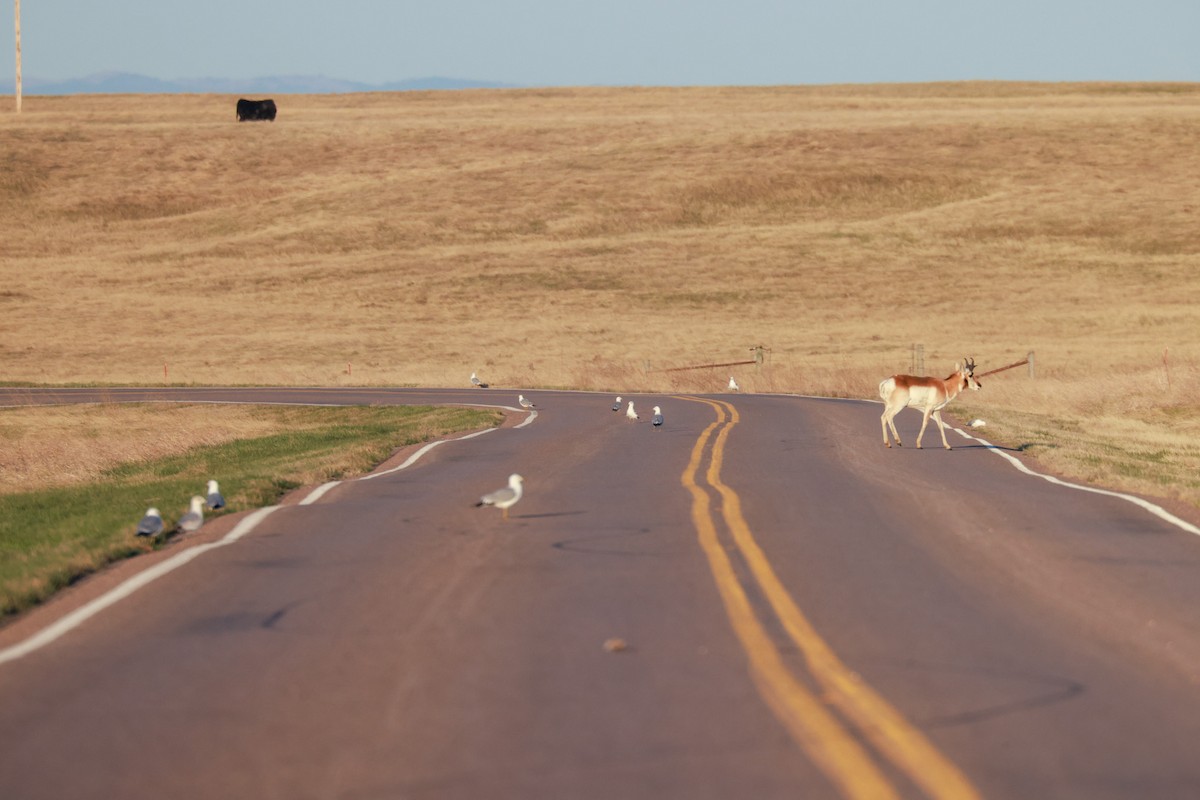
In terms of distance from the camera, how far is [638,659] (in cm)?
831

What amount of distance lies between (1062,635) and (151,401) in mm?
37227

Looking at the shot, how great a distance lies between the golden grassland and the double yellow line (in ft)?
47.5

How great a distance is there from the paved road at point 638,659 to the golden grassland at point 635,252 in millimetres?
11921

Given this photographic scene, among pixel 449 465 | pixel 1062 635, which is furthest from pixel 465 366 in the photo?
pixel 1062 635

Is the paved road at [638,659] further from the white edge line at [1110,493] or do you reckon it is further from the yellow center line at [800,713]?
the white edge line at [1110,493]

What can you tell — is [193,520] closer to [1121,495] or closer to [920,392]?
[1121,495]

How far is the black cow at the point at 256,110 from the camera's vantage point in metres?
115

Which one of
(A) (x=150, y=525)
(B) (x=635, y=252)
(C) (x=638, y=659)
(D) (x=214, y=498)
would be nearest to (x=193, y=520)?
(A) (x=150, y=525)

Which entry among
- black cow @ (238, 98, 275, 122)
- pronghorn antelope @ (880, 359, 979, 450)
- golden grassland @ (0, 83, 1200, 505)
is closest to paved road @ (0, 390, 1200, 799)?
pronghorn antelope @ (880, 359, 979, 450)

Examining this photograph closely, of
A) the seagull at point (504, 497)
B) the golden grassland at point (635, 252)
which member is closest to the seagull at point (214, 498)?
the seagull at point (504, 497)

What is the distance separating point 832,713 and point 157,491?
12.9m

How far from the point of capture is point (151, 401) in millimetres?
42938

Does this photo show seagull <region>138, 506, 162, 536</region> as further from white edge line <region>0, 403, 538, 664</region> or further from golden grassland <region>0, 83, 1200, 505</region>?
golden grassland <region>0, 83, 1200, 505</region>

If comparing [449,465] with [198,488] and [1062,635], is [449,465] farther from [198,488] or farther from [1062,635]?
[1062,635]
